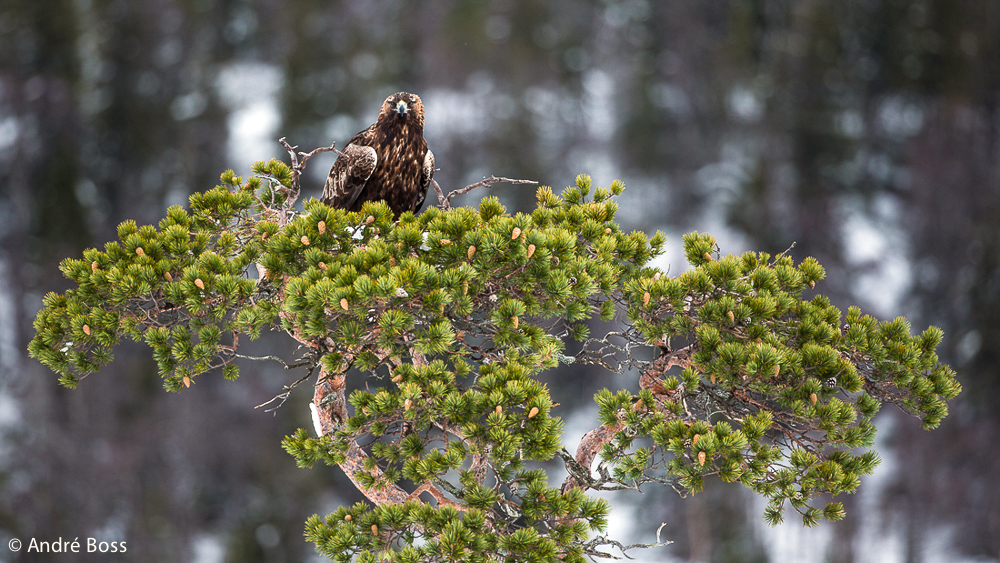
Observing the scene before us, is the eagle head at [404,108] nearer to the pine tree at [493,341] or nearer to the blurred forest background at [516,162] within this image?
the pine tree at [493,341]

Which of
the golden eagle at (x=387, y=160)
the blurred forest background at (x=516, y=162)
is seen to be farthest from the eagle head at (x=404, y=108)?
the blurred forest background at (x=516, y=162)

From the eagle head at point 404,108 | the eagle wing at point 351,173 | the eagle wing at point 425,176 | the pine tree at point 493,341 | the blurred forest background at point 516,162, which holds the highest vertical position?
the blurred forest background at point 516,162

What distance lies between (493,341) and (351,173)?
1.09 meters

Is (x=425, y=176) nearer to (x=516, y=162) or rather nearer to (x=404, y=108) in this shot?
(x=404, y=108)

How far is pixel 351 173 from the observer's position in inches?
130

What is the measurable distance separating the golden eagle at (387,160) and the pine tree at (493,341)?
20.1 inches

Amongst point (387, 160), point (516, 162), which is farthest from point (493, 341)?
point (516, 162)

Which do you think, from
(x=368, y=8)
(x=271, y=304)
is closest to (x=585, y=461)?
(x=271, y=304)

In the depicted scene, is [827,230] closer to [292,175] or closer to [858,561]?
[858,561]

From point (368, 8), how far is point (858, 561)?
8.97 metres

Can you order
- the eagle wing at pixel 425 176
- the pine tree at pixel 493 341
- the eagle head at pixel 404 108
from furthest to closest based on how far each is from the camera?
1. the eagle wing at pixel 425 176
2. the eagle head at pixel 404 108
3. the pine tree at pixel 493 341

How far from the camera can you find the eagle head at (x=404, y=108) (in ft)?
10.6

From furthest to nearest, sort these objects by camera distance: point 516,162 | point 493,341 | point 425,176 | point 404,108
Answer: point 516,162 → point 425,176 → point 404,108 → point 493,341

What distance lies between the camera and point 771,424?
254cm
